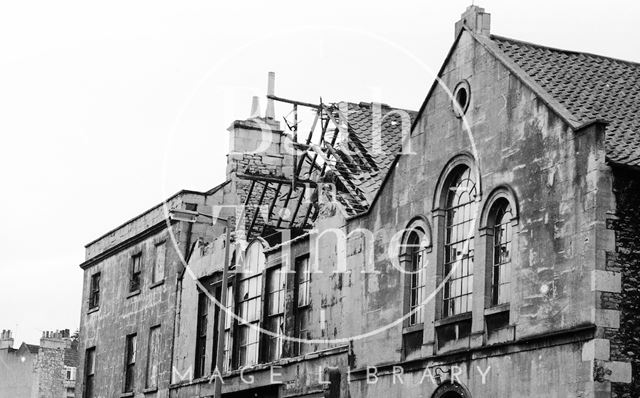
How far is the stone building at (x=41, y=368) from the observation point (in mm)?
82900

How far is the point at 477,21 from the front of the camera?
2688 centimetres

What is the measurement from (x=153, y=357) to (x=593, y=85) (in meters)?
21.5

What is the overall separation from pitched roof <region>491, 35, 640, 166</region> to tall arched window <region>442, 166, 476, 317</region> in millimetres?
2647

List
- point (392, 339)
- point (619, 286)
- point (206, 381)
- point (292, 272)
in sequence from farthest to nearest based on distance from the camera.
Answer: point (206, 381) → point (292, 272) → point (392, 339) → point (619, 286)

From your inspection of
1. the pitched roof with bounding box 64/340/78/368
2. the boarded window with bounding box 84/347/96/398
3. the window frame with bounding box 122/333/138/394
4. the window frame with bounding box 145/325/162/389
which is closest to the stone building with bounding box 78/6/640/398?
the window frame with bounding box 145/325/162/389

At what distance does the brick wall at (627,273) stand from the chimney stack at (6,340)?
71.0 metres

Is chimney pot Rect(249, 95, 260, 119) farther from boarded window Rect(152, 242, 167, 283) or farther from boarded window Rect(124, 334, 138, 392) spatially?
boarded window Rect(124, 334, 138, 392)

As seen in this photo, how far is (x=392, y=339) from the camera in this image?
92.4 ft

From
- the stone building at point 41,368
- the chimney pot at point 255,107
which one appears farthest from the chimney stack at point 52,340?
the chimney pot at point 255,107

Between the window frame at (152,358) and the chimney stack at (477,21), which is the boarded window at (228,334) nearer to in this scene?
the window frame at (152,358)

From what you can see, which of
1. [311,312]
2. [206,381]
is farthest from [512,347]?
[206,381]

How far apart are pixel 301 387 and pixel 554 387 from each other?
10.9m

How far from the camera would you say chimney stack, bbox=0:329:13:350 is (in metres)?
87.9

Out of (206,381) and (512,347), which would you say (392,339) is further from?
(206,381)
